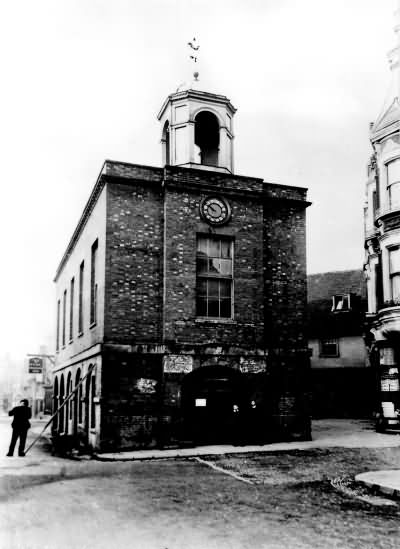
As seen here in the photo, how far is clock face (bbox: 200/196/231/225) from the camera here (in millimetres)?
19109

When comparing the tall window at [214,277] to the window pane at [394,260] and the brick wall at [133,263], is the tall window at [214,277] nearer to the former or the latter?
the brick wall at [133,263]

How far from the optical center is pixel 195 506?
948 cm

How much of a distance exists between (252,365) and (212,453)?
3603 mm

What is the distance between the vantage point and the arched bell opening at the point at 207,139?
2127 cm

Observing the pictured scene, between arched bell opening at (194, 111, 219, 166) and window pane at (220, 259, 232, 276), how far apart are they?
391 cm

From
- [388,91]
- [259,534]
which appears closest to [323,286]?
[388,91]

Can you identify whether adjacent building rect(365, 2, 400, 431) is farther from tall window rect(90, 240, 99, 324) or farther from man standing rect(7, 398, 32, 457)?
man standing rect(7, 398, 32, 457)

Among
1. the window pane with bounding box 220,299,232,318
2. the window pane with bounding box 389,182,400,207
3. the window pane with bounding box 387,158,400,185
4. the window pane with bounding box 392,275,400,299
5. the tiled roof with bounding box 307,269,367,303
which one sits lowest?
the window pane with bounding box 220,299,232,318

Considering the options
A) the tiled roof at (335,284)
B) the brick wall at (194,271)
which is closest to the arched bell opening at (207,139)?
the brick wall at (194,271)

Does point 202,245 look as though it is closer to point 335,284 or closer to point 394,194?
point 394,194

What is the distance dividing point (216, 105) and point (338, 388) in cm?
1956

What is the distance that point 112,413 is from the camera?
1708 centimetres

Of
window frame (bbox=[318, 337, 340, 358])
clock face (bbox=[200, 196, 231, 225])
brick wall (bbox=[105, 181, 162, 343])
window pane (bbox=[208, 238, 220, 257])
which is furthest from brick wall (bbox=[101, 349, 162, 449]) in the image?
window frame (bbox=[318, 337, 340, 358])

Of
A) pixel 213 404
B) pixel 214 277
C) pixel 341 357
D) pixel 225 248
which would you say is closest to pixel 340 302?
pixel 341 357
